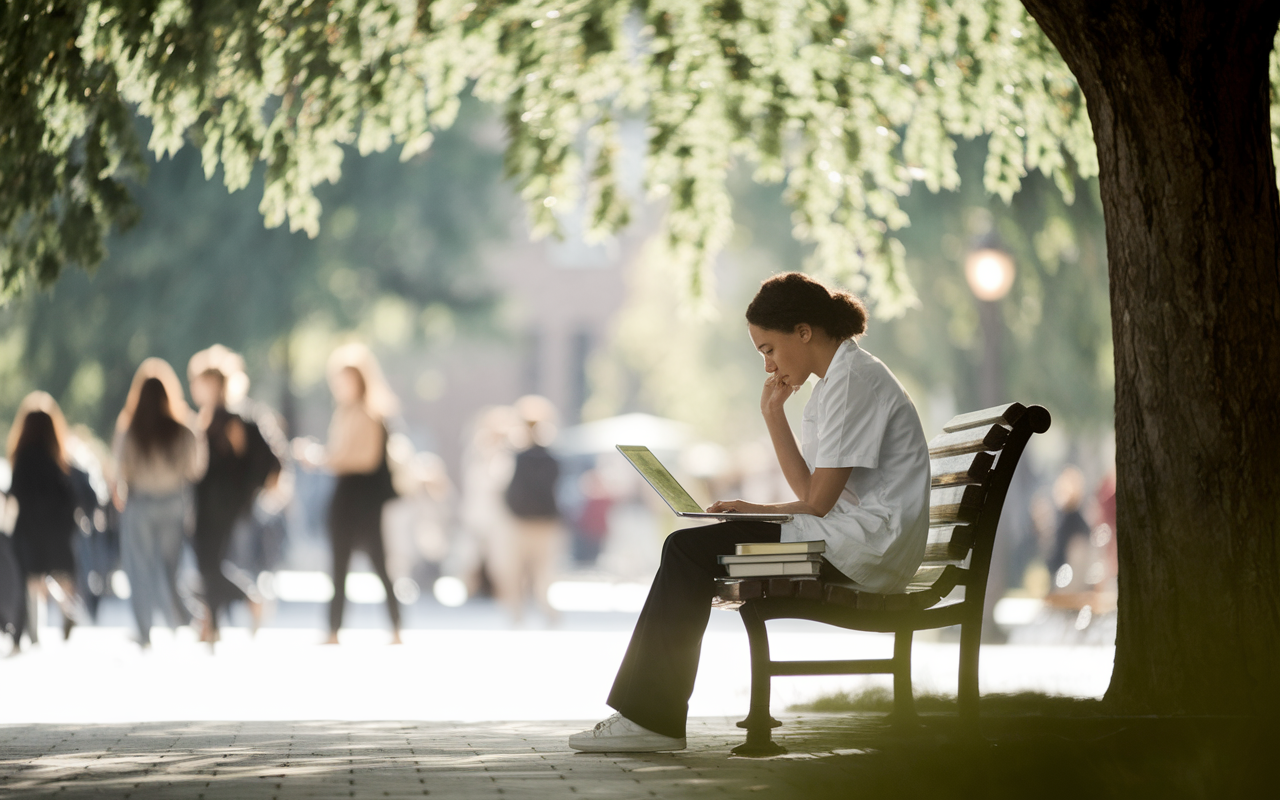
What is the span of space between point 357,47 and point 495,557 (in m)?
9.75

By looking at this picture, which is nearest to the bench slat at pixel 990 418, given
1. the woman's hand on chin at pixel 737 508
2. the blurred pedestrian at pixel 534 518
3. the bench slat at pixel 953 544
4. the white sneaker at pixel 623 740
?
the bench slat at pixel 953 544

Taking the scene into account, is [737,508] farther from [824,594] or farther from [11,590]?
[11,590]

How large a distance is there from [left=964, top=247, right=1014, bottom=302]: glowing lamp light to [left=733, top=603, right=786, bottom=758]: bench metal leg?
8.87 metres

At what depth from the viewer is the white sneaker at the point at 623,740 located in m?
4.97

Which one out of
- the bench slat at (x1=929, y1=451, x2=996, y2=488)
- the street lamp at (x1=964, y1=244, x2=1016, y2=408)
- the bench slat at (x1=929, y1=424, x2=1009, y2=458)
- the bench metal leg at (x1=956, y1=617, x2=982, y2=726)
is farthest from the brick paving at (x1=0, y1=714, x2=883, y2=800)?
the street lamp at (x1=964, y1=244, x2=1016, y2=408)

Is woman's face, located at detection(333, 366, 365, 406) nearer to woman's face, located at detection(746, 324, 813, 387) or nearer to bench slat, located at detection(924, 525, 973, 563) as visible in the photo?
woman's face, located at detection(746, 324, 813, 387)

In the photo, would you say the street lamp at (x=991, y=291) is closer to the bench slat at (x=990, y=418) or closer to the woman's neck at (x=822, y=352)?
the bench slat at (x=990, y=418)

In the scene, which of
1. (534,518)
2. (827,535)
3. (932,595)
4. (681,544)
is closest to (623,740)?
(681,544)

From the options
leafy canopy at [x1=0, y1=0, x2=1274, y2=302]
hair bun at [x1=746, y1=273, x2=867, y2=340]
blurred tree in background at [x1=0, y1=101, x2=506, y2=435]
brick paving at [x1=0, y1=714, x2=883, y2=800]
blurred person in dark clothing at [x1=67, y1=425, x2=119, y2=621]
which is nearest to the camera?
brick paving at [x1=0, y1=714, x2=883, y2=800]

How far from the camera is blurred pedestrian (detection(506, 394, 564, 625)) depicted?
49.6 feet

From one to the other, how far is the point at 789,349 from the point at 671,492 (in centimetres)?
67

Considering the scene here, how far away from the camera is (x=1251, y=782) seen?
386 centimetres

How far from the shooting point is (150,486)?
10906 millimetres

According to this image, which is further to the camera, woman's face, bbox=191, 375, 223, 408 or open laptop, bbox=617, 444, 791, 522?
woman's face, bbox=191, 375, 223, 408
